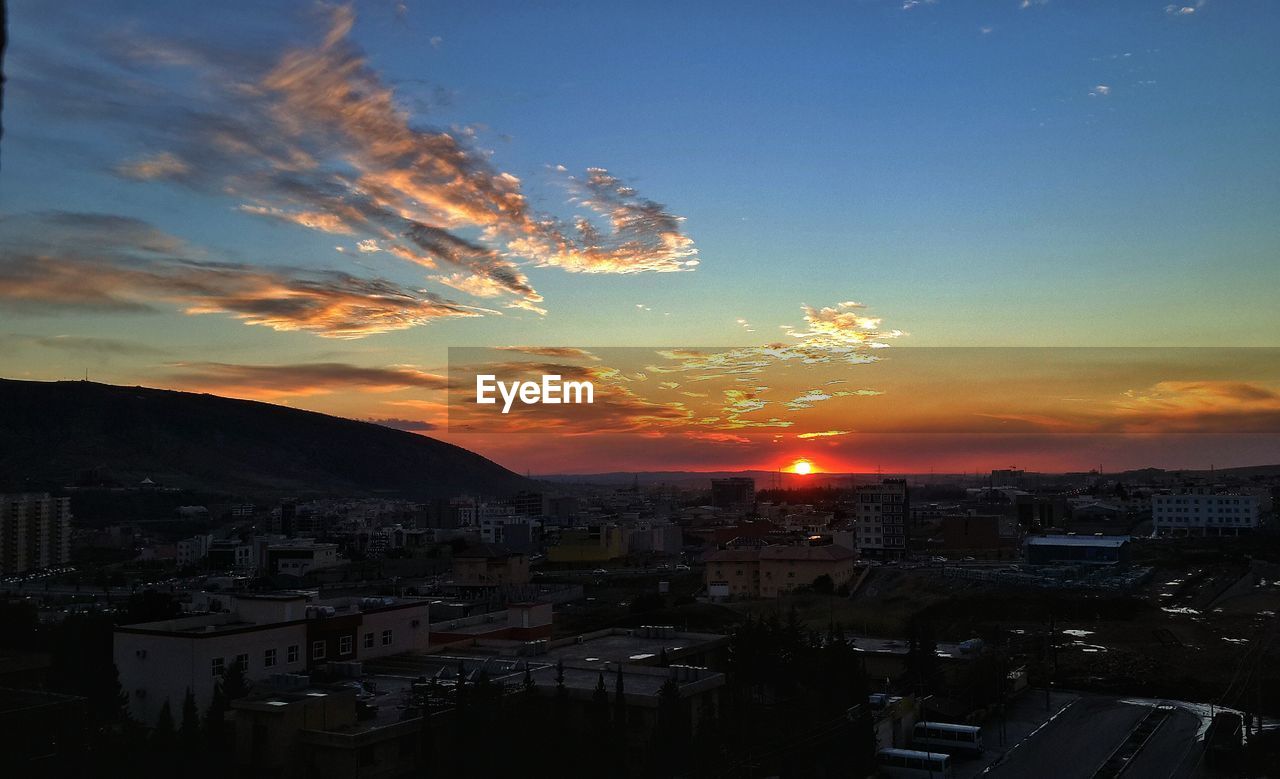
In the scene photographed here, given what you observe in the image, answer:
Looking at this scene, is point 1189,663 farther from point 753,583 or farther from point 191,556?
point 191,556

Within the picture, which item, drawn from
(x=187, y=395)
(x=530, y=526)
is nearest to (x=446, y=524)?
(x=530, y=526)

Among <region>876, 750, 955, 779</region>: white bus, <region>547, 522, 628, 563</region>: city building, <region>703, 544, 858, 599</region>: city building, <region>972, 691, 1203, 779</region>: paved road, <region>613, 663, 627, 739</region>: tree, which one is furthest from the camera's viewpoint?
<region>547, 522, 628, 563</region>: city building

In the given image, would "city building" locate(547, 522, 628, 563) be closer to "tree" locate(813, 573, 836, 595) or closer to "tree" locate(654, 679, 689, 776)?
"tree" locate(813, 573, 836, 595)

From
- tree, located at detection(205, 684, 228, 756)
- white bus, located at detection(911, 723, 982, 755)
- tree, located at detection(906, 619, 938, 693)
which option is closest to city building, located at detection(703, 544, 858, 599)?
tree, located at detection(906, 619, 938, 693)

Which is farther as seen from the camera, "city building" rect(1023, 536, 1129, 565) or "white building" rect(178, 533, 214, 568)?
"white building" rect(178, 533, 214, 568)

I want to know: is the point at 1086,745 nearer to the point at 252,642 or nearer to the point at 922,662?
the point at 922,662

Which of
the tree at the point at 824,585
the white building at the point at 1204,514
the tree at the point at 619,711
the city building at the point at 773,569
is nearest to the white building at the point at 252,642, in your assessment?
the tree at the point at 619,711
